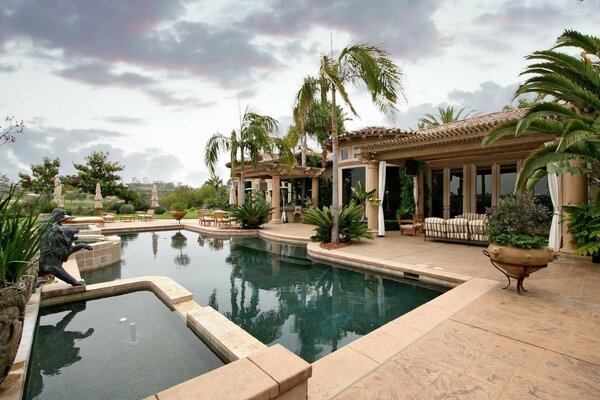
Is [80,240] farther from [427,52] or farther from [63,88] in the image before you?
[427,52]

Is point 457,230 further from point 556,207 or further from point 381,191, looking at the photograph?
point 381,191

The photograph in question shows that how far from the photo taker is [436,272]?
6168 millimetres

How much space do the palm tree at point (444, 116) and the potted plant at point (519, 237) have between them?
24846 mm

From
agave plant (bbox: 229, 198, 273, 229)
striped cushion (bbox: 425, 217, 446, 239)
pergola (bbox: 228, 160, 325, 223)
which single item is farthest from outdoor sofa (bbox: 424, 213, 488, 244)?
pergola (bbox: 228, 160, 325, 223)

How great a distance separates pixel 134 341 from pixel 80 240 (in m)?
7.51

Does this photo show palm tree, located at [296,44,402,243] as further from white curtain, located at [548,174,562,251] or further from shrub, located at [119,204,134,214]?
shrub, located at [119,204,134,214]

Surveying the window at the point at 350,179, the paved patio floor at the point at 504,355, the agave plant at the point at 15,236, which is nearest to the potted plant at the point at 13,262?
the agave plant at the point at 15,236

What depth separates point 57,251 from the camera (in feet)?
17.3

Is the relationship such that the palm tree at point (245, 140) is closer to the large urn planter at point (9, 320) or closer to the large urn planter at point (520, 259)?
the large urn planter at point (520, 259)

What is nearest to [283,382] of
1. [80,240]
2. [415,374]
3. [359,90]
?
[415,374]

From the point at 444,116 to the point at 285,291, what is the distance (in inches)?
1088

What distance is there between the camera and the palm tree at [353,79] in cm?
903

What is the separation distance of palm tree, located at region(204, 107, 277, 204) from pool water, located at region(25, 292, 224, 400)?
1036cm

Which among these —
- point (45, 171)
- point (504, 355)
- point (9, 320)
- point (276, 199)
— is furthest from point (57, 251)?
point (45, 171)
